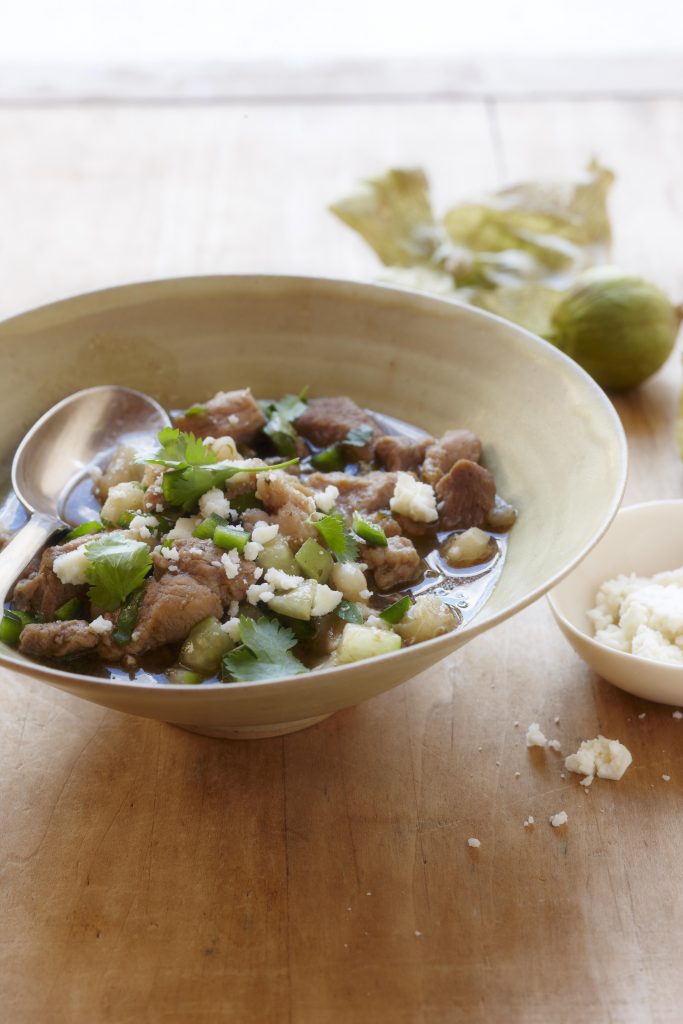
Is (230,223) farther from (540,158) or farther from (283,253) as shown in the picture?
(540,158)

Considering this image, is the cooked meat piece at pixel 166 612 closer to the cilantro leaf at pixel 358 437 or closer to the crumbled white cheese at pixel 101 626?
the crumbled white cheese at pixel 101 626

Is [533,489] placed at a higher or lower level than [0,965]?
higher

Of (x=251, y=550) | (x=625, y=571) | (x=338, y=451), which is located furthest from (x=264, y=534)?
(x=625, y=571)

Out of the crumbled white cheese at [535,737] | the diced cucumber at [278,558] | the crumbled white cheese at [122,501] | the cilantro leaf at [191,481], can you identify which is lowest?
the crumbled white cheese at [535,737]

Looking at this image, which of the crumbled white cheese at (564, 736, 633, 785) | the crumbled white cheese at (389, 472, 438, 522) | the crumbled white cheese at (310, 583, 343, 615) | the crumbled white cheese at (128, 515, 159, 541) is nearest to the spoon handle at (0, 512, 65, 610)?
the crumbled white cheese at (128, 515, 159, 541)

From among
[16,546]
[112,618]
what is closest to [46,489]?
[16,546]

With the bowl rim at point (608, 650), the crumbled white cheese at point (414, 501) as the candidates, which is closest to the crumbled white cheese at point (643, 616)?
the bowl rim at point (608, 650)
